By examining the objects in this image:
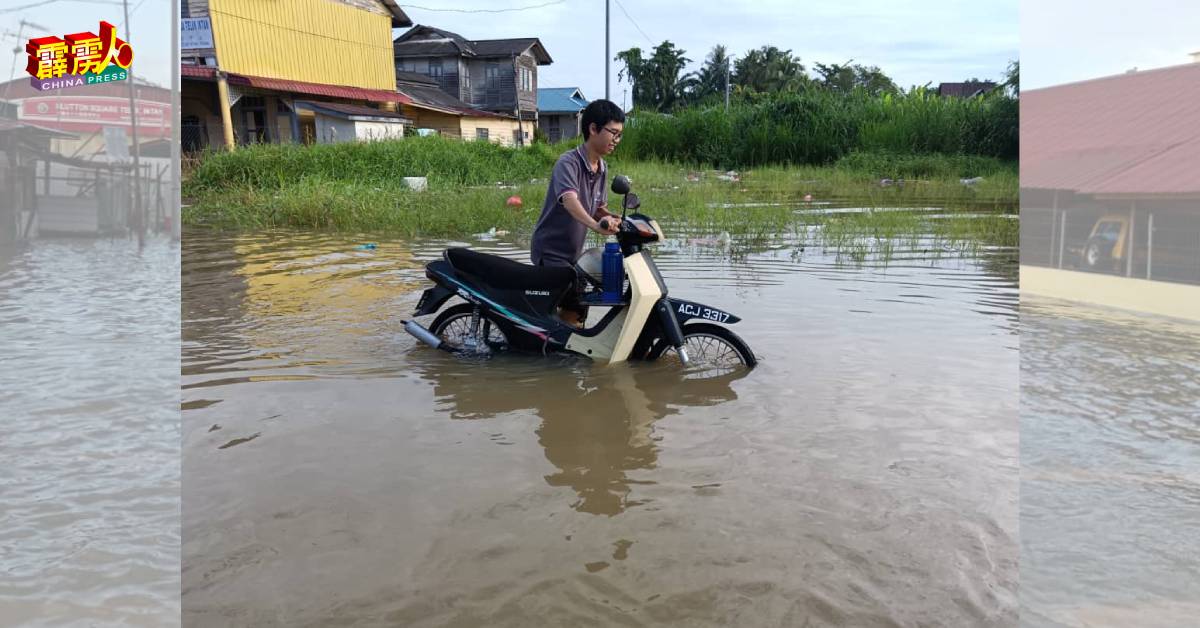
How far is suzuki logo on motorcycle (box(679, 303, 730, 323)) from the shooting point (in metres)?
4.77

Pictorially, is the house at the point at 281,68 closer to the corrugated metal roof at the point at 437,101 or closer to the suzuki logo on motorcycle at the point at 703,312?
the corrugated metal roof at the point at 437,101

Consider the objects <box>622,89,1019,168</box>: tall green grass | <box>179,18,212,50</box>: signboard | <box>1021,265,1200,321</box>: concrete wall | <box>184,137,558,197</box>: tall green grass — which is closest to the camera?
<box>1021,265,1200,321</box>: concrete wall

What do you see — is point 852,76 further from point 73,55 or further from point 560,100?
point 73,55

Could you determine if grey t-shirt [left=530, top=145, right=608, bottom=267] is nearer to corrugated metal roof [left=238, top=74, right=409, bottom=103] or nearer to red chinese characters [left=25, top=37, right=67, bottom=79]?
red chinese characters [left=25, top=37, right=67, bottom=79]

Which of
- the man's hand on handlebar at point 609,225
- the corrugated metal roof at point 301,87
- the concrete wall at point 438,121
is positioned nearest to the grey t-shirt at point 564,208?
the man's hand on handlebar at point 609,225

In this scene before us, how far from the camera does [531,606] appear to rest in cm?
237

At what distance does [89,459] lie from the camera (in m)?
3.53

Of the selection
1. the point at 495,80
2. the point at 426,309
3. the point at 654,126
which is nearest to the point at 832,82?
the point at 495,80

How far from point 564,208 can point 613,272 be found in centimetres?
50

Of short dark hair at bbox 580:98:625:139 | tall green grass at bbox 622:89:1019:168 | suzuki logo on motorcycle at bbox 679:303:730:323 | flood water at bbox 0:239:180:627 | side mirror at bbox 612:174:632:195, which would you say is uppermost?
tall green grass at bbox 622:89:1019:168

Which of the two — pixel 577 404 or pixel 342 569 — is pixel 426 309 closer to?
pixel 577 404

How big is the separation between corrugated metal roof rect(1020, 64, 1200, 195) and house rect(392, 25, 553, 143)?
3356 cm

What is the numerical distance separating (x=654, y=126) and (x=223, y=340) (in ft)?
72.1

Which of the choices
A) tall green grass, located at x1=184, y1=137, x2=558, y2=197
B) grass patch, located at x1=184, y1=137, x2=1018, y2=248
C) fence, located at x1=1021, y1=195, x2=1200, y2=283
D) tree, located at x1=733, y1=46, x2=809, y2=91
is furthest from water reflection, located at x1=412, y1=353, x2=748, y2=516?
tree, located at x1=733, y1=46, x2=809, y2=91
